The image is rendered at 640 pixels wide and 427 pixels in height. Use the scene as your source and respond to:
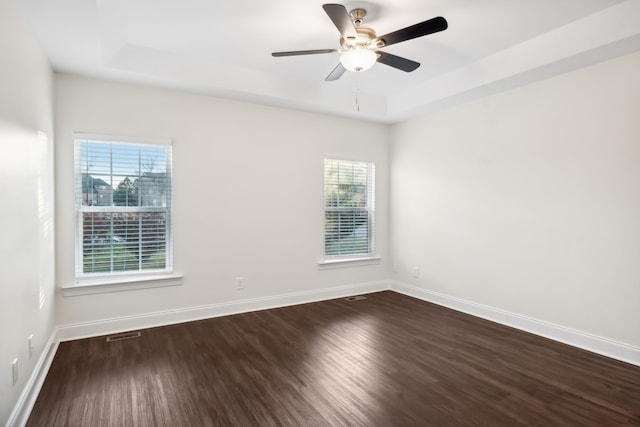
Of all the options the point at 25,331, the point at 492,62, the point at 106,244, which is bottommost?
the point at 25,331

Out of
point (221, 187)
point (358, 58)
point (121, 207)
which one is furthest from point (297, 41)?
point (121, 207)

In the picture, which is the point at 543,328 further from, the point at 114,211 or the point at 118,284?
the point at 114,211

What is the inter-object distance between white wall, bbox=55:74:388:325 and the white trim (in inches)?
20.3

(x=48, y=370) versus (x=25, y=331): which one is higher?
(x=25, y=331)

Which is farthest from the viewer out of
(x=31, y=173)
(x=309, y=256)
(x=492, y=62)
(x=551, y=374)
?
(x=309, y=256)

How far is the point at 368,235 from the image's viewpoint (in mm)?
5312

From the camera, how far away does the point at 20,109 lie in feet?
7.06

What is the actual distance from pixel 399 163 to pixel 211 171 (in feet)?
9.08

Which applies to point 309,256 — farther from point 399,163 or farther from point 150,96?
point 150,96

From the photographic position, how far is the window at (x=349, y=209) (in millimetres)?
4875

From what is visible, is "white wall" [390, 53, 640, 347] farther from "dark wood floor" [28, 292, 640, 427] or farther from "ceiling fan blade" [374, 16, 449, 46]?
"ceiling fan blade" [374, 16, 449, 46]

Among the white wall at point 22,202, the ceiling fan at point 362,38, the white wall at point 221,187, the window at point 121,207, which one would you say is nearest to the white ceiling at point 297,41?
the ceiling fan at point 362,38

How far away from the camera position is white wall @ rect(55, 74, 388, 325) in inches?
132

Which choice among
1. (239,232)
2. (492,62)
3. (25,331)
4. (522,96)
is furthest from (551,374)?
(25,331)
